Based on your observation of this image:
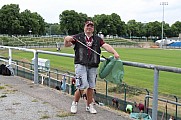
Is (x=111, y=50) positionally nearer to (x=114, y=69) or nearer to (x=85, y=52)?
(x=114, y=69)

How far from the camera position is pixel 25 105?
621cm

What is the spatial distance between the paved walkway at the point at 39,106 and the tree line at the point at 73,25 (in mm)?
88506

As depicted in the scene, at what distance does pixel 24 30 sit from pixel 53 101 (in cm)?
9484

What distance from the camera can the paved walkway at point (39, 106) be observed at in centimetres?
536

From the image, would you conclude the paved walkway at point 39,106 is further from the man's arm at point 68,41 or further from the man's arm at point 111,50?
the man's arm at point 68,41

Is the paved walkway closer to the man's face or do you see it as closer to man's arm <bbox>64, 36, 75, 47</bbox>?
man's arm <bbox>64, 36, 75, 47</bbox>

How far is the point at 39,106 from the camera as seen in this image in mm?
6129

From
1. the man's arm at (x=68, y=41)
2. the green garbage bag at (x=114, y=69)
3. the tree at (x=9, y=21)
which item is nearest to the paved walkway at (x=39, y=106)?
the green garbage bag at (x=114, y=69)

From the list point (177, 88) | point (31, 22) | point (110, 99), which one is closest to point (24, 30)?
point (31, 22)

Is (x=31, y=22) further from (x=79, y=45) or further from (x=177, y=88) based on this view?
(x=79, y=45)

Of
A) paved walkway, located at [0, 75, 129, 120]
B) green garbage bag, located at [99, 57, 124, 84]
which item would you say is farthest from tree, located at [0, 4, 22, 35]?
green garbage bag, located at [99, 57, 124, 84]

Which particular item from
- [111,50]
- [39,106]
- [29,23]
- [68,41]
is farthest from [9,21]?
[111,50]

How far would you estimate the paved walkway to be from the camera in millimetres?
5363

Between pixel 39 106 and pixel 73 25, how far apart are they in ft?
355
